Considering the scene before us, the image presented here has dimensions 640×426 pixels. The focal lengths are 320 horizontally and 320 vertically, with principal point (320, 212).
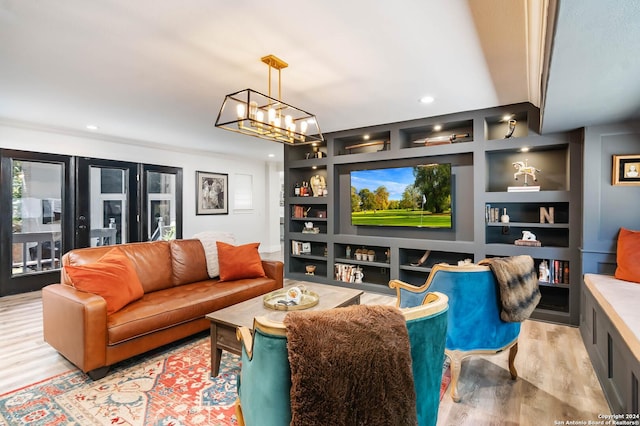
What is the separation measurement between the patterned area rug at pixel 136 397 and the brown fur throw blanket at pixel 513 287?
70 cm

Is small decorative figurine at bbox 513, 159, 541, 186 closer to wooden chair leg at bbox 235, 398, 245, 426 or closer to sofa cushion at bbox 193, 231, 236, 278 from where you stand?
sofa cushion at bbox 193, 231, 236, 278

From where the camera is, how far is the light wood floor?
1951 mm

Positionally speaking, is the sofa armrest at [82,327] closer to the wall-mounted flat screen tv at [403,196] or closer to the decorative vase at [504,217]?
the wall-mounted flat screen tv at [403,196]

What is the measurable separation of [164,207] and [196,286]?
12.2 feet

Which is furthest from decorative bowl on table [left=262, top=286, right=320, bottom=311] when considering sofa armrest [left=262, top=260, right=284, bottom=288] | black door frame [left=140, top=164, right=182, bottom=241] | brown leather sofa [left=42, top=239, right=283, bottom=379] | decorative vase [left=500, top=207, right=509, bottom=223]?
black door frame [left=140, top=164, right=182, bottom=241]

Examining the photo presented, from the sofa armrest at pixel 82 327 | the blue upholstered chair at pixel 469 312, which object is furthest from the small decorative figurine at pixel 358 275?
the sofa armrest at pixel 82 327

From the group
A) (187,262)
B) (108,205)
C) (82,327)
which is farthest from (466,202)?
(108,205)

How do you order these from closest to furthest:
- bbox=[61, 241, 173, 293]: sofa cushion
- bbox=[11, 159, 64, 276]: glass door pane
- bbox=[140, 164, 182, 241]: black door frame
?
bbox=[61, 241, 173, 293]: sofa cushion < bbox=[11, 159, 64, 276]: glass door pane < bbox=[140, 164, 182, 241]: black door frame

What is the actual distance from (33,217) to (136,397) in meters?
4.21

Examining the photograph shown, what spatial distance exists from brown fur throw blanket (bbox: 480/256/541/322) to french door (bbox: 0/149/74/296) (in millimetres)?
5919

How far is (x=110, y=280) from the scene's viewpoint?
2.53 metres

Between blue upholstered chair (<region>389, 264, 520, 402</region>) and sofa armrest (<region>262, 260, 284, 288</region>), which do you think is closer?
blue upholstered chair (<region>389, 264, 520, 402</region>)

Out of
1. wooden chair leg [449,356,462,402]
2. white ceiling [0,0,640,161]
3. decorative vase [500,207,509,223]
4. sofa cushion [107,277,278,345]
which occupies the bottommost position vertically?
wooden chair leg [449,356,462,402]

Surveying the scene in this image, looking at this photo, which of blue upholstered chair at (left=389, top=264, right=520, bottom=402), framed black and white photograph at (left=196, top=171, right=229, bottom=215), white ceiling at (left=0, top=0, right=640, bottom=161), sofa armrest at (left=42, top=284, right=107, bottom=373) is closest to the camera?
white ceiling at (left=0, top=0, right=640, bottom=161)
